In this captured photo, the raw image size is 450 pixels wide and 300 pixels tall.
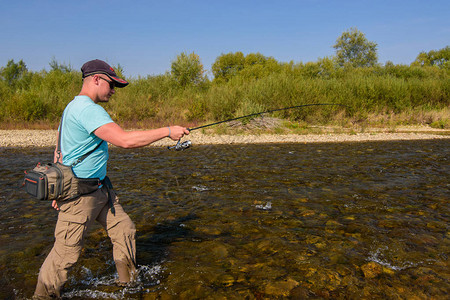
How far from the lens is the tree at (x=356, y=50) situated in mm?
56328

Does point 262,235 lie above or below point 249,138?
below

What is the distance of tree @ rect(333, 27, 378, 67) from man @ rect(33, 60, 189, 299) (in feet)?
193

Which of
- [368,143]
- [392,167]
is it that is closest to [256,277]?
[392,167]

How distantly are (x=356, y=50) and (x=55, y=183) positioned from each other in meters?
62.9

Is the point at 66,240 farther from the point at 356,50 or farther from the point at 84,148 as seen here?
the point at 356,50

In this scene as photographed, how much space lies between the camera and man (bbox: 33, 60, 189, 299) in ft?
8.21

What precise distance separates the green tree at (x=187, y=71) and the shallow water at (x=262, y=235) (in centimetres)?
1777

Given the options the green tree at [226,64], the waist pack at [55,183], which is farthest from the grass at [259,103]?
the green tree at [226,64]

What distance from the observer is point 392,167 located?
8.68 meters

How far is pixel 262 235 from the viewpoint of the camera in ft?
14.4

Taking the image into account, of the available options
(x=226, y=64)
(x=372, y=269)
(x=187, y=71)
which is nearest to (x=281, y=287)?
(x=372, y=269)

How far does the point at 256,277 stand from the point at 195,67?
2396 centimetres

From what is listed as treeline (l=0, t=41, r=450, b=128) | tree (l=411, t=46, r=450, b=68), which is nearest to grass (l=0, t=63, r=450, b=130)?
treeline (l=0, t=41, r=450, b=128)

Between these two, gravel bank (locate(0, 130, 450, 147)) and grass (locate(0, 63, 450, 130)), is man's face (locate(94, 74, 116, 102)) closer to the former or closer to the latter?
gravel bank (locate(0, 130, 450, 147))
